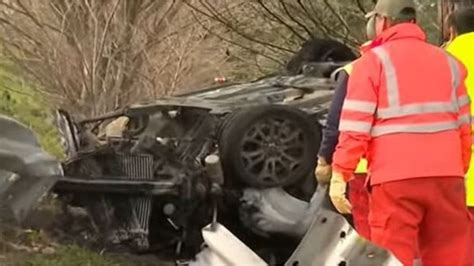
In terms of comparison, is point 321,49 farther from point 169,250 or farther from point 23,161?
point 23,161

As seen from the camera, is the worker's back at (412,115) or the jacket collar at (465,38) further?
the jacket collar at (465,38)

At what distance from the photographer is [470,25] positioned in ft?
21.2

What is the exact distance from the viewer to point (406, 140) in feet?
19.2

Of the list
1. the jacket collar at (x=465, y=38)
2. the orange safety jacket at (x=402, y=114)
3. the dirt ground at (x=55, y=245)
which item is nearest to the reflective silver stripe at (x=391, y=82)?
the orange safety jacket at (x=402, y=114)

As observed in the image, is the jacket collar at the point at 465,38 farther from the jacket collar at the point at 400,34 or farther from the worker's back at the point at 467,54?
the jacket collar at the point at 400,34

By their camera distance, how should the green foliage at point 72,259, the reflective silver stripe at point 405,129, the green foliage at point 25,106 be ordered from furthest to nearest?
the green foliage at point 25,106, the green foliage at point 72,259, the reflective silver stripe at point 405,129

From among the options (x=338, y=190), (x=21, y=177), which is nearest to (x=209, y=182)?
(x=21, y=177)

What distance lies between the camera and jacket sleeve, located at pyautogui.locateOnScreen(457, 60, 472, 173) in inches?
236

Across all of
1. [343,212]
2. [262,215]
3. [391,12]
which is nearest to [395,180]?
[343,212]

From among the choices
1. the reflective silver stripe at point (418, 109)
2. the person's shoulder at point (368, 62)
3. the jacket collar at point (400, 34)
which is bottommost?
the reflective silver stripe at point (418, 109)

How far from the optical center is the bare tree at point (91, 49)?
12.2 metres

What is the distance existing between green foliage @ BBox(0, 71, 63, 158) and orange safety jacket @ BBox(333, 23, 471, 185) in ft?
22.7

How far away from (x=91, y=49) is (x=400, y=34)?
672 cm

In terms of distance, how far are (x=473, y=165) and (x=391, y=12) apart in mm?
985
